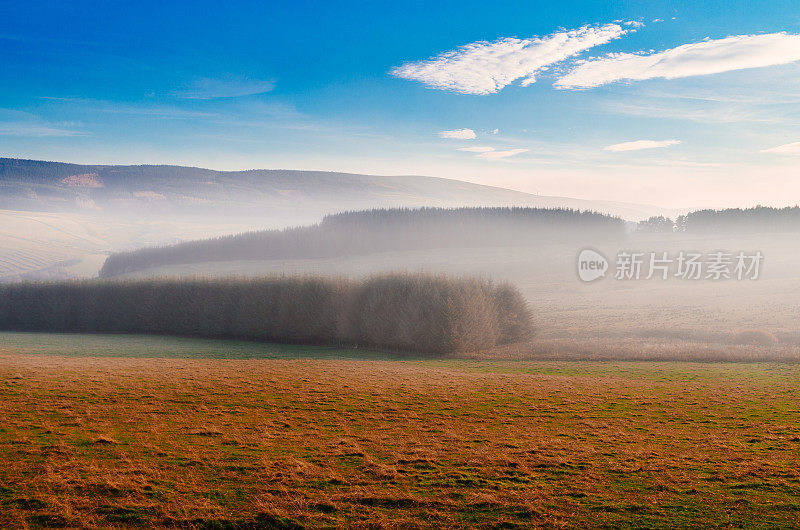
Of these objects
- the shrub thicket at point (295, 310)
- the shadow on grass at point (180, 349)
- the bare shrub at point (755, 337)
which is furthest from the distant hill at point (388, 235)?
the bare shrub at point (755, 337)

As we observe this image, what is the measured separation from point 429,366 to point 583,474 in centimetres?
3039

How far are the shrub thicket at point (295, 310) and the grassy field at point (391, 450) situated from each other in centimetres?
2538

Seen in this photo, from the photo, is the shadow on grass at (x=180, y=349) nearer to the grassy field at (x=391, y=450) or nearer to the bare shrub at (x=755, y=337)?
the grassy field at (x=391, y=450)

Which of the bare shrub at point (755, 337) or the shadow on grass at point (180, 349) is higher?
the bare shrub at point (755, 337)

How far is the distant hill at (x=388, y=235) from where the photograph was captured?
431 ft

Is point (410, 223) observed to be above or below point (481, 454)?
above

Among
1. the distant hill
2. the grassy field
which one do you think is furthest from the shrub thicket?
the distant hill

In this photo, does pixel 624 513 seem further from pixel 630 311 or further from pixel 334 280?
pixel 630 311

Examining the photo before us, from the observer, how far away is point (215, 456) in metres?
16.0

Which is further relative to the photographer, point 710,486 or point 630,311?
point 630,311

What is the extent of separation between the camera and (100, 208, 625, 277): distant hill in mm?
131375

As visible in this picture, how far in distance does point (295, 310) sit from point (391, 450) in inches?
2105

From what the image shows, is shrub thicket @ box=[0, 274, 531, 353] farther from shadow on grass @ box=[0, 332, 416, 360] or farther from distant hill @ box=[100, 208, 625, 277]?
distant hill @ box=[100, 208, 625, 277]

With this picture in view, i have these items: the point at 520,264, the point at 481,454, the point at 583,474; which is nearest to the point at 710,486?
the point at 583,474
